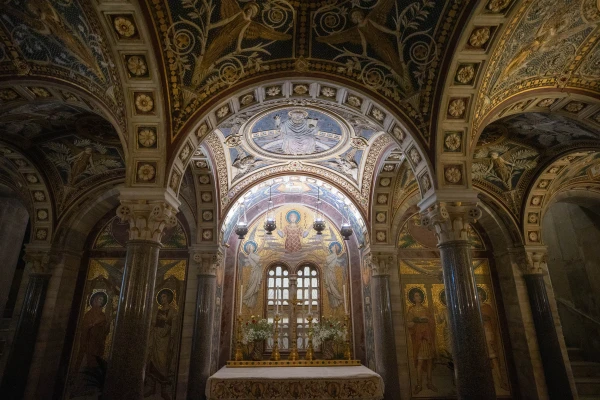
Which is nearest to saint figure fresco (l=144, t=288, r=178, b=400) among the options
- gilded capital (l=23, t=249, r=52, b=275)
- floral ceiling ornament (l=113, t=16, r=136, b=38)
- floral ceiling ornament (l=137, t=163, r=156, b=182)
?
gilded capital (l=23, t=249, r=52, b=275)

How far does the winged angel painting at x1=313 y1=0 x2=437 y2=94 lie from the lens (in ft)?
20.6

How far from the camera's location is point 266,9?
6.34 m

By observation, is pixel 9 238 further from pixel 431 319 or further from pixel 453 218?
pixel 431 319

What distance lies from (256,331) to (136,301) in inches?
256

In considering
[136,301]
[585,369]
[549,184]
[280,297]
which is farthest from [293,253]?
[585,369]

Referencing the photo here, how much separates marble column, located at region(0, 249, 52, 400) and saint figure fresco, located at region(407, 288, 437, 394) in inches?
448

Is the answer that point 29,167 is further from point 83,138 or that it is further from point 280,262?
point 280,262

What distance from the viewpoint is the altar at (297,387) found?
8.13 meters

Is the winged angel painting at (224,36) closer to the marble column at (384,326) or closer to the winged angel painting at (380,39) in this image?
the winged angel painting at (380,39)

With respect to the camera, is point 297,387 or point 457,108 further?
point 297,387

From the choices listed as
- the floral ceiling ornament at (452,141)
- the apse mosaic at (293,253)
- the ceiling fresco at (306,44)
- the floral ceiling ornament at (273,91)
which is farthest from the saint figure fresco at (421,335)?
the floral ceiling ornament at (273,91)

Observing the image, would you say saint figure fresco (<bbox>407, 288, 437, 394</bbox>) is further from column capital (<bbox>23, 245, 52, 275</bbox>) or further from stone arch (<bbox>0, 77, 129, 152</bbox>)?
column capital (<bbox>23, 245, 52, 275</bbox>)

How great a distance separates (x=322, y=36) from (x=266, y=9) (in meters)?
1.14

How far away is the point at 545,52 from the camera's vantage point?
686cm
